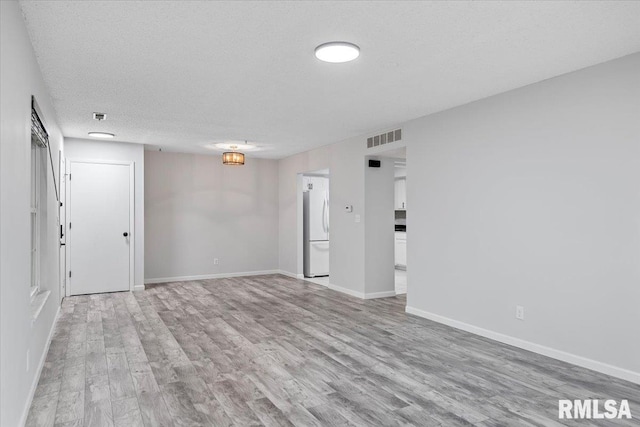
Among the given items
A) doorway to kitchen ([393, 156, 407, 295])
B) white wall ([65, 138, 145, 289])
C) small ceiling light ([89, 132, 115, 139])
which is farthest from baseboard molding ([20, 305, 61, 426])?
doorway to kitchen ([393, 156, 407, 295])

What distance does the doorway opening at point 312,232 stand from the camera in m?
8.08

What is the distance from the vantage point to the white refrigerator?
8086mm

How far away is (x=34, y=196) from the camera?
3.67 m

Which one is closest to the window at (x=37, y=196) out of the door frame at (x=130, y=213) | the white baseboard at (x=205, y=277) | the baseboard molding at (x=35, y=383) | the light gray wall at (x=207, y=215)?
the baseboard molding at (x=35, y=383)

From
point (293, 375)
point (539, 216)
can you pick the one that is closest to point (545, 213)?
point (539, 216)

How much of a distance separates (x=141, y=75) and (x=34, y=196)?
59.3 inches

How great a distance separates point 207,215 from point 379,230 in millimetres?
3733

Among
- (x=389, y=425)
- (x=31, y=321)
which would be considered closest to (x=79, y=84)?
(x=31, y=321)

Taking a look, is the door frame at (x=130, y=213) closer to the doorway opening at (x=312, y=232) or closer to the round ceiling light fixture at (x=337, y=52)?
the doorway opening at (x=312, y=232)

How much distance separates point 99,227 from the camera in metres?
6.52

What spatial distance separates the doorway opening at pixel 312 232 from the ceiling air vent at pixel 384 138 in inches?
87.4

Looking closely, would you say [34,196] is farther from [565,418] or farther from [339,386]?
[565,418]

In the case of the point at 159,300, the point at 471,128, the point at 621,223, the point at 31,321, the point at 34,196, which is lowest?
the point at 159,300

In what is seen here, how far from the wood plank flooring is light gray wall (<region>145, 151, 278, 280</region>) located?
101 inches
